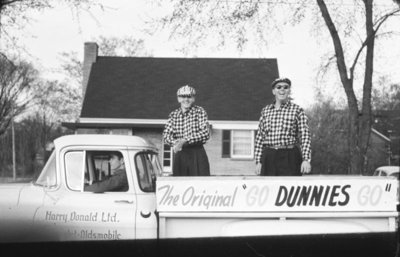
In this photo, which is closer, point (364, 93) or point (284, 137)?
point (284, 137)

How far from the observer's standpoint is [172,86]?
87.6 ft

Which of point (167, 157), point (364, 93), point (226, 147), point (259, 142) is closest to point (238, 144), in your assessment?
point (226, 147)

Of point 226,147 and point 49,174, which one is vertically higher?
point 49,174

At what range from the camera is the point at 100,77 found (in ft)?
88.3

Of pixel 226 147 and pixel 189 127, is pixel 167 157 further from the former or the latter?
pixel 189 127

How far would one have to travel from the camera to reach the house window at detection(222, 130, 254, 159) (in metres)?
24.2

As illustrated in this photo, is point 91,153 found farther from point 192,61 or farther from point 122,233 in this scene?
point 192,61

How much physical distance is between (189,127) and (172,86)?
20.9 meters

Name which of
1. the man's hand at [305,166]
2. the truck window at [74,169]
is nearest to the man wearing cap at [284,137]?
the man's hand at [305,166]

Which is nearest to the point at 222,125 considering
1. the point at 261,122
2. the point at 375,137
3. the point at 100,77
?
the point at 100,77

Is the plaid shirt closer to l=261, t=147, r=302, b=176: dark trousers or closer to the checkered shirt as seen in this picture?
l=261, t=147, r=302, b=176: dark trousers

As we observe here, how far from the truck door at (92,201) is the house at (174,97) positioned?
1828 centimetres

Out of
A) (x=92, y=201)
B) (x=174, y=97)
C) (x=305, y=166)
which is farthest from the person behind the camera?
(x=174, y=97)

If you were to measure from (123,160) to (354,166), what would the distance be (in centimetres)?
725
